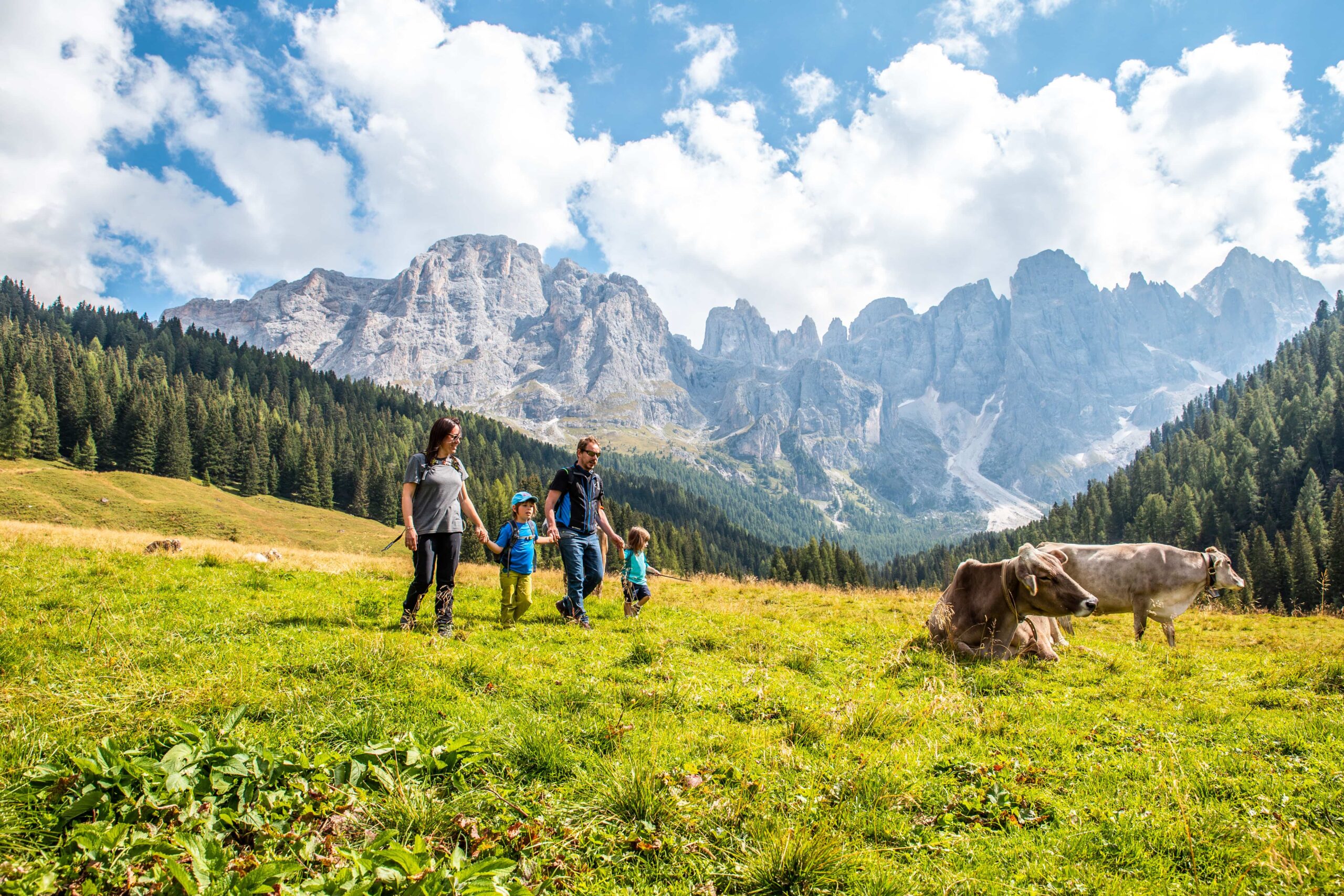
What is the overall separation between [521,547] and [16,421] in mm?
111717

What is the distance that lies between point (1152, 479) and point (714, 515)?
113m

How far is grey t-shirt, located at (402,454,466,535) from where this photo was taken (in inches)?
360

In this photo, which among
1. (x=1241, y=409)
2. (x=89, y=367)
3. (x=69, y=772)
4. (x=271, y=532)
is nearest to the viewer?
(x=69, y=772)

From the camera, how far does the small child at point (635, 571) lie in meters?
12.3

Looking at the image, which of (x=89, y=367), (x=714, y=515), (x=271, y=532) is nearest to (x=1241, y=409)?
(x=714, y=515)

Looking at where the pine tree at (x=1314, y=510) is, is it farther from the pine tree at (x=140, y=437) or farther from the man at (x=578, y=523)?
the pine tree at (x=140, y=437)

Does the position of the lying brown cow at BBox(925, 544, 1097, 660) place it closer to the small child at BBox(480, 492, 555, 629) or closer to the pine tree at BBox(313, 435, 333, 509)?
the small child at BBox(480, 492, 555, 629)

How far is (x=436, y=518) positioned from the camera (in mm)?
9180

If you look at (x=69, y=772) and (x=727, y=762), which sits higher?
(x=69, y=772)

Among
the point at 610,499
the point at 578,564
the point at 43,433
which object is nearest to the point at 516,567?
the point at 578,564

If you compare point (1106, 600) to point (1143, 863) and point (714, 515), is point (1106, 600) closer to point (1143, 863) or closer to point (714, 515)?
point (1143, 863)

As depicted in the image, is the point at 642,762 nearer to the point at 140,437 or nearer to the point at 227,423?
the point at 140,437

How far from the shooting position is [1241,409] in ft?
380

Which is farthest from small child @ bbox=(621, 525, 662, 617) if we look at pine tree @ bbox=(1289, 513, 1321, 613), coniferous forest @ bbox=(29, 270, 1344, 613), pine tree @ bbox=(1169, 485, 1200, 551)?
pine tree @ bbox=(1169, 485, 1200, 551)
